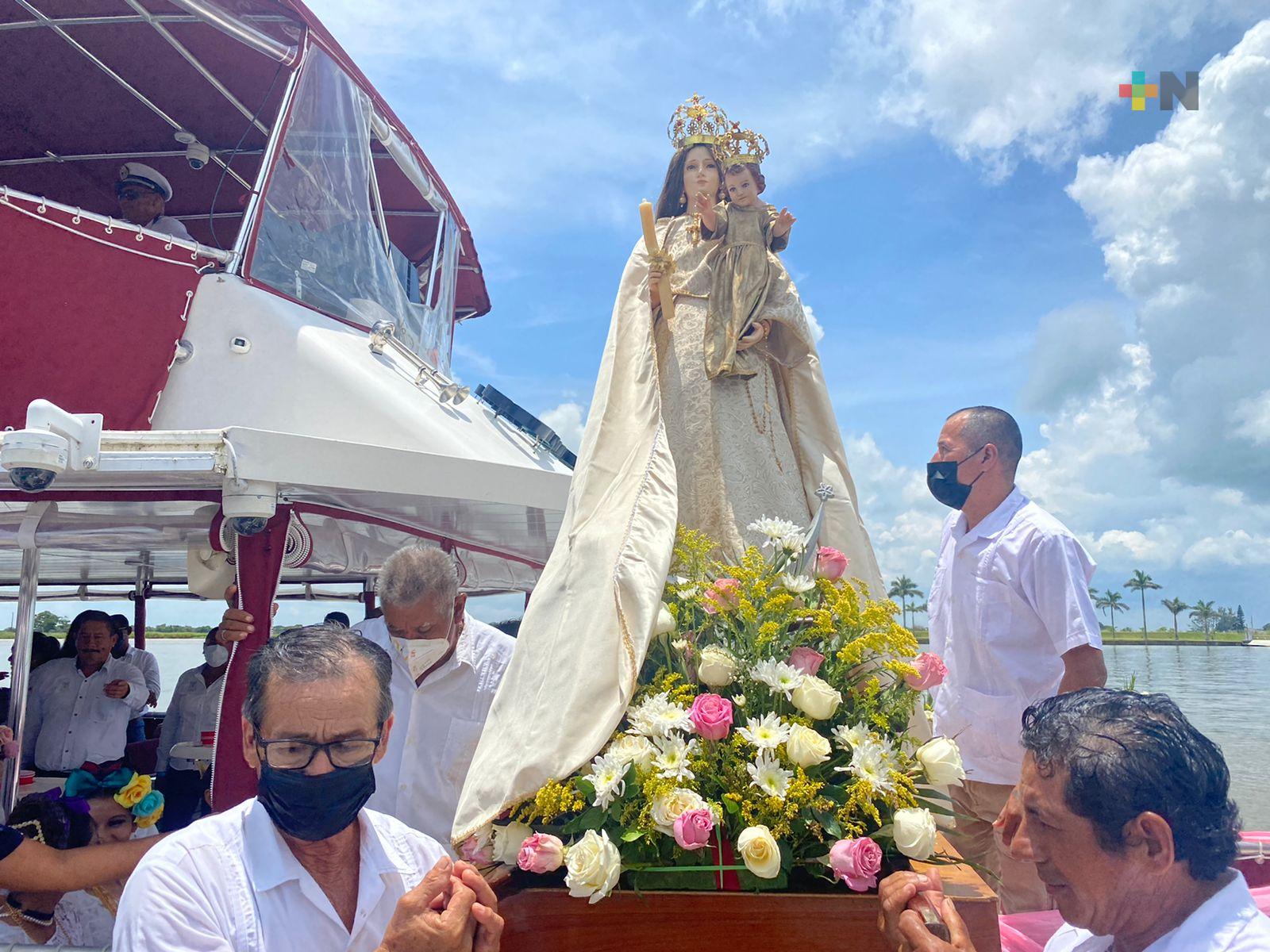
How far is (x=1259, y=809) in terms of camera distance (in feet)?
32.0

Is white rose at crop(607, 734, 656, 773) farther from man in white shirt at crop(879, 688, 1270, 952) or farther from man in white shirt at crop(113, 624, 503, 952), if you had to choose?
man in white shirt at crop(879, 688, 1270, 952)

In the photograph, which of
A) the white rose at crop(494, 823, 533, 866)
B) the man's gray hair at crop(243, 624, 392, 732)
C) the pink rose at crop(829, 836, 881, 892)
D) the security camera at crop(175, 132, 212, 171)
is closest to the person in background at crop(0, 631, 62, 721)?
the security camera at crop(175, 132, 212, 171)

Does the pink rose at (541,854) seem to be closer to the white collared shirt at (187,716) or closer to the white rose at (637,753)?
the white rose at (637,753)

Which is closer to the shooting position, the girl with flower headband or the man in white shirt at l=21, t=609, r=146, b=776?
the girl with flower headband

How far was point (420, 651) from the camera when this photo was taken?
357 cm

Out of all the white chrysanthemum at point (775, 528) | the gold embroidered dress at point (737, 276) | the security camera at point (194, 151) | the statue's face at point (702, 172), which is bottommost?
the white chrysanthemum at point (775, 528)

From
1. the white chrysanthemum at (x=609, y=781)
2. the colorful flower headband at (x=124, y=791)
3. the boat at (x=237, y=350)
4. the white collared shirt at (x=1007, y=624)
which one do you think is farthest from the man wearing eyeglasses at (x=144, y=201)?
the white chrysanthemum at (x=609, y=781)

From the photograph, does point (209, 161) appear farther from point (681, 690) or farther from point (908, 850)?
point (908, 850)

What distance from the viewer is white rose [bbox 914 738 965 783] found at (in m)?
2.15

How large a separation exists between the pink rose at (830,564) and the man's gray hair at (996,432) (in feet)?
3.76

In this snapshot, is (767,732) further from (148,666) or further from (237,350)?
(148,666)

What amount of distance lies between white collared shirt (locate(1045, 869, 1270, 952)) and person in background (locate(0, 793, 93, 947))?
3412mm

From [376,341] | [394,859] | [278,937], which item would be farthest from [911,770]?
[376,341]

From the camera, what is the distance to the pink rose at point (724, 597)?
2.42 m
